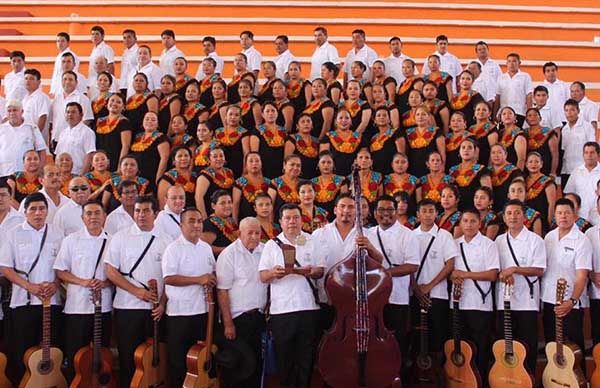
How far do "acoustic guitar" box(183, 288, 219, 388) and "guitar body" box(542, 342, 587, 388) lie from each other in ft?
7.95

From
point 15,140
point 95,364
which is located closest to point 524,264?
point 95,364

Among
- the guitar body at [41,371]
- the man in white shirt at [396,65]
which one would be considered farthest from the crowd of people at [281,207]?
the man in white shirt at [396,65]

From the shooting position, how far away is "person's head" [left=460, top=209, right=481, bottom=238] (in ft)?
18.2

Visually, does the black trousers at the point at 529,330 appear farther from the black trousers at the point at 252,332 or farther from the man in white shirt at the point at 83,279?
the man in white shirt at the point at 83,279

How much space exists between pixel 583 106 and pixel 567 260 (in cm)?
357

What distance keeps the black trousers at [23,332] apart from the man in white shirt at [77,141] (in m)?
2.20

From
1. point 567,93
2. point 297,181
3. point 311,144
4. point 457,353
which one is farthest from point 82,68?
point 457,353

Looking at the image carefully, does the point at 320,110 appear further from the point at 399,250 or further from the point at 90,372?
the point at 90,372

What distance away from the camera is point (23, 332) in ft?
17.0

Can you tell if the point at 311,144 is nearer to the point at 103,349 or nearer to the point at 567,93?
the point at 103,349

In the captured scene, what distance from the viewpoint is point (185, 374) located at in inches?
200

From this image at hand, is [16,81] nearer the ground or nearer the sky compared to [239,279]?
nearer the sky

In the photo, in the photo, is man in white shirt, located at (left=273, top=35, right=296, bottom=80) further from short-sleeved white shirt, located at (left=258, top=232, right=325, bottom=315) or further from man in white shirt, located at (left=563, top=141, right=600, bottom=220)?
short-sleeved white shirt, located at (left=258, top=232, right=325, bottom=315)

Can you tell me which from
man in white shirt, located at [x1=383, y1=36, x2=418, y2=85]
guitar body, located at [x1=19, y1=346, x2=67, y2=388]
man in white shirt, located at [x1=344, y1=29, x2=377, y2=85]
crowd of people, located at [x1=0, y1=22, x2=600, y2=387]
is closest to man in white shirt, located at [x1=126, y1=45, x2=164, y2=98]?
crowd of people, located at [x1=0, y1=22, x2=600, y2=387]
